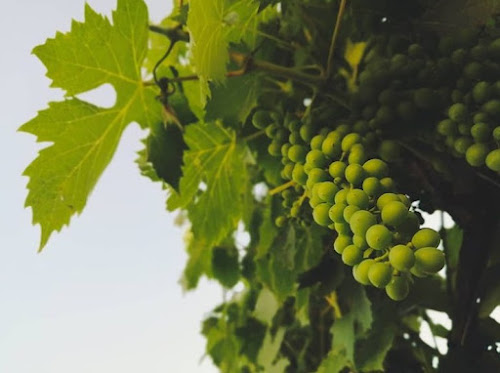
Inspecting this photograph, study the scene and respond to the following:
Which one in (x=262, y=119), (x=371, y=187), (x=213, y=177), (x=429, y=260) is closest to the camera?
(x=429, y=260)

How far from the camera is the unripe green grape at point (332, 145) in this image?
0.70 metres

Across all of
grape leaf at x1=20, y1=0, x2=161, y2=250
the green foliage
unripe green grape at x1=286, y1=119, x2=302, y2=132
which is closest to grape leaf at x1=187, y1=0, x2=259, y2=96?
the green foliage

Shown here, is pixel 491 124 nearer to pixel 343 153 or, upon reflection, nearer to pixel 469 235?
pixel 343 153

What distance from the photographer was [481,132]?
64 cm

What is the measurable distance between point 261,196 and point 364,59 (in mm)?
608

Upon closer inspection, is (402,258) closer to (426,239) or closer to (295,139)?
(426,239)

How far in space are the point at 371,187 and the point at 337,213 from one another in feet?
0.14

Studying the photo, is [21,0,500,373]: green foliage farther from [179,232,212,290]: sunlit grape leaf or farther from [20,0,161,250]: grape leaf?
[179,232,212,290]: sunlit grape leaf

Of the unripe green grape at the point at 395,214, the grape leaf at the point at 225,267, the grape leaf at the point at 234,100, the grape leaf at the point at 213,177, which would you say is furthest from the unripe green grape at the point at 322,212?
the grape leaf at the point at 225,267

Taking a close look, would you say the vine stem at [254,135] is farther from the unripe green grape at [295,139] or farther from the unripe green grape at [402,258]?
the unripe green grape at [402,258]

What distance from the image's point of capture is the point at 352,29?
3.17ft

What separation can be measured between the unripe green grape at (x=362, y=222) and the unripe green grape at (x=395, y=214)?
13 mm

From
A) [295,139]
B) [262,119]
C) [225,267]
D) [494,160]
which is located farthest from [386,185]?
[225,267]

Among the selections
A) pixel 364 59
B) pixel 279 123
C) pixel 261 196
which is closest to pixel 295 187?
pixel 279 123
